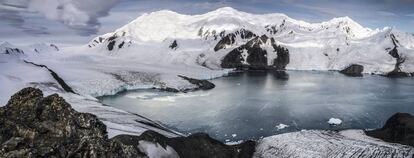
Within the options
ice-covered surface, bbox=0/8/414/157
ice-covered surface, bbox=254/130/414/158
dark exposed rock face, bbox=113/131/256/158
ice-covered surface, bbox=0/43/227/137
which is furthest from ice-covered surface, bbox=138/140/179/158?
ice-covered surface, bbox=0/43/227/137

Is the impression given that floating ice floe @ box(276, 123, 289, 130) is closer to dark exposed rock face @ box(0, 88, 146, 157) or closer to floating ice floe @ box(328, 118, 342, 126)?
floating ice floe @ box(328, 118, 342, 126)

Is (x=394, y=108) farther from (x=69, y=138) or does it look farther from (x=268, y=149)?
(x=69, y=138)

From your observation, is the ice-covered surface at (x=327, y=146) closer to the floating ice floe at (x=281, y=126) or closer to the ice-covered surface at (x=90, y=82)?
the ice-covered surface at (x=90, y=82)

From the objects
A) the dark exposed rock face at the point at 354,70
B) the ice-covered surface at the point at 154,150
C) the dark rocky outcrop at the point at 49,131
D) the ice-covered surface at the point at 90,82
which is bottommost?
the dark exposed rock face at the point at 354,70

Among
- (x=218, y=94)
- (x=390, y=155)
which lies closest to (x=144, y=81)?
(x=218, y=94)

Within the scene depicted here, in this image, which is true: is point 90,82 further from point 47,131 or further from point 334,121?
point 47,131

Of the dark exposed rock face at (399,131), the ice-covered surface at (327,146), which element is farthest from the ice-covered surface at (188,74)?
the dark exposed rock face at (399,131)
